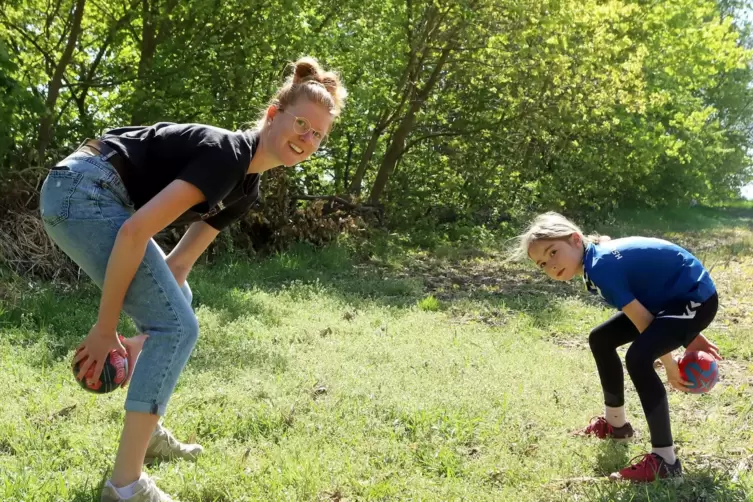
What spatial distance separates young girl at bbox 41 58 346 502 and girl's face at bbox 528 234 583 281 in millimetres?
1384

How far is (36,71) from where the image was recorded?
8859mm

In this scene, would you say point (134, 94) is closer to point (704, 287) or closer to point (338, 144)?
point (338, 144)

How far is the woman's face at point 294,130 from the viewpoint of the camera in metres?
2.80

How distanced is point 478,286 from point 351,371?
177 inches

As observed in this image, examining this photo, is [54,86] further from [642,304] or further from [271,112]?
[642,304]

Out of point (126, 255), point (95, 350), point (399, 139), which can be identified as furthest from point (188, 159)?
point (399, 139)

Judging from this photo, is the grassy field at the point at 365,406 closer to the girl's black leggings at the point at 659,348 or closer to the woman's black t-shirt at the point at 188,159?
the girl's black leggings at the point at 659,348

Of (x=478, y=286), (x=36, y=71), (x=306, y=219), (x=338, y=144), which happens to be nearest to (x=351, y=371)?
(x=478, y=286)

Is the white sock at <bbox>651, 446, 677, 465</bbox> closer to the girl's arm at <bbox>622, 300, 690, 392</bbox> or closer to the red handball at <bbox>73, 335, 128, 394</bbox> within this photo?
the girl's arm at <bbox>622, 300, 690, 392</bbox>

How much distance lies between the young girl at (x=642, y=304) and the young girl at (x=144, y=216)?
1.47 metres

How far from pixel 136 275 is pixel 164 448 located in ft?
3.46

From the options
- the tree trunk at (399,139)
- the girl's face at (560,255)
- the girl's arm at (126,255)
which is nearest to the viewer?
the girl's arm at (126,255)

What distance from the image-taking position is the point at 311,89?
283 centimetres

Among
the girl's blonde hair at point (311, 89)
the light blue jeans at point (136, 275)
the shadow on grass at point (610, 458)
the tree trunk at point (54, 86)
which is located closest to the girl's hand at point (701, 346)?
the shadow on grass at point (610, 458)
